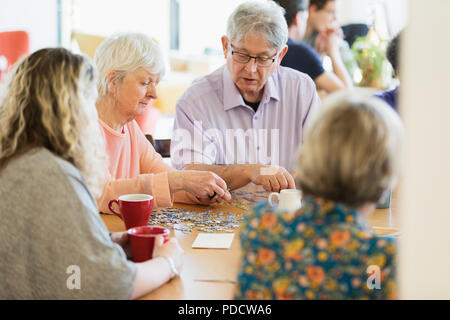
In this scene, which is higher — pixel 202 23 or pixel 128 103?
pixel 202 23

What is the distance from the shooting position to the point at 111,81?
2.01 m

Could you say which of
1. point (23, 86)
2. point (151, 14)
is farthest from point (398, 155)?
point (151, 14)

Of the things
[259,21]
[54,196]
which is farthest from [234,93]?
[54,196]

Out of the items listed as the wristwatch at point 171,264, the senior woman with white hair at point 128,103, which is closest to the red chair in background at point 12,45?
the senior woman with white hair at point 128,103

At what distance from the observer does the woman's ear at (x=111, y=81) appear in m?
2.00

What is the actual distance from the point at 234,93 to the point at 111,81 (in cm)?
60

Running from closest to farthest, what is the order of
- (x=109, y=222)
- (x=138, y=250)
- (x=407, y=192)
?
1. (x=407, y=192)
2. (x=138, y=250)
3. (x=109, y=222)

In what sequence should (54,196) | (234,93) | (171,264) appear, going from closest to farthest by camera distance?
(54,196), (171,264), (234,93)

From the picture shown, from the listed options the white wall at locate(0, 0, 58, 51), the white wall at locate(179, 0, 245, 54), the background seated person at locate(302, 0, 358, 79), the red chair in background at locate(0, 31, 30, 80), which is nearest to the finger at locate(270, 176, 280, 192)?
the background seated person at locate(302, 0, 358, 79)

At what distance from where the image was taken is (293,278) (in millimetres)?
969

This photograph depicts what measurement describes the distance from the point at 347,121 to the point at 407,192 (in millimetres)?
211

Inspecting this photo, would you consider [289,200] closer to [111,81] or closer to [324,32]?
[111,81]

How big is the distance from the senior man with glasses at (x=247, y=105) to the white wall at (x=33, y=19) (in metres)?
4.00
